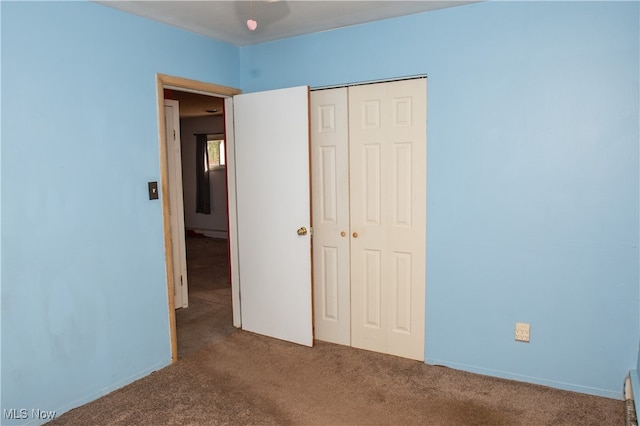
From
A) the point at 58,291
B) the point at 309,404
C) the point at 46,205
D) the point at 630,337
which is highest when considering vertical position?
the point at 46,205

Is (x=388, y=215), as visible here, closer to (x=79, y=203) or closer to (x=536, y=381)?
(x=536, y=381)

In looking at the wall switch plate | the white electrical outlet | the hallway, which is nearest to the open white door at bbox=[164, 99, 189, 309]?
the hallway

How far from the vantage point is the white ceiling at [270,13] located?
8.78 feet

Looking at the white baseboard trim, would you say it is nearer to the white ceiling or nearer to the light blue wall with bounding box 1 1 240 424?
the light blue wall with bounding box 1 1 240 424

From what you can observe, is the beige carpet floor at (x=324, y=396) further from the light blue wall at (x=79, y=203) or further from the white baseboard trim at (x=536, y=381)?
Answer: the light blue wall at (x=79, y=203)

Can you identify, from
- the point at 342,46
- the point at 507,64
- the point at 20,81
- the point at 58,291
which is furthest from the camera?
the point at 342,46

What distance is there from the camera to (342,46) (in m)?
3.20

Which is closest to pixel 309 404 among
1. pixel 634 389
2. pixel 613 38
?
pixel 634 389

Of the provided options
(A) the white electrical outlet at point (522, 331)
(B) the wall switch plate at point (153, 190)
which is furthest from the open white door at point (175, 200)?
(A) the white electrical outlet at point (522, 331)

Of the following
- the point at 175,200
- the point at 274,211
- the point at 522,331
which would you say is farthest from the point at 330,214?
the point at 175,200

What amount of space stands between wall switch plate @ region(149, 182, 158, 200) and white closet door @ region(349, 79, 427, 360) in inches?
54.5

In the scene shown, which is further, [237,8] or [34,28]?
[237,8]

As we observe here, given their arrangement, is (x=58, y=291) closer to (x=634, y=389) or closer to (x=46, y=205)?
(x=46, y=205)

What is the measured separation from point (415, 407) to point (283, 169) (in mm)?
1877
